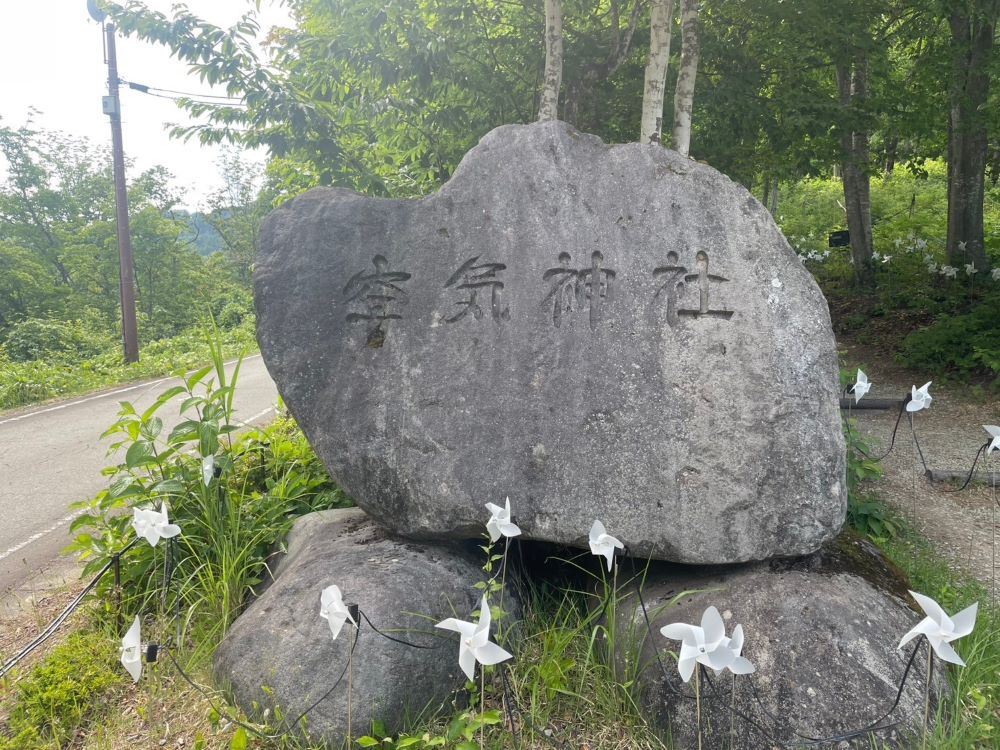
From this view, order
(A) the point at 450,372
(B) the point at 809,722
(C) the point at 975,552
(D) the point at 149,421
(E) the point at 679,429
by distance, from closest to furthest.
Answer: (B) the point at 809,722, (E) the point at 679,429, (A) the point at 450,372, (D) the point at 149,421, (C) the point at 975,552

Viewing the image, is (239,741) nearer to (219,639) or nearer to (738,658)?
(219,639)

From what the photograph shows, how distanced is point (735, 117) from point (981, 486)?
4245 mm

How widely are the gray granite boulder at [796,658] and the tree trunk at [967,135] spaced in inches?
244

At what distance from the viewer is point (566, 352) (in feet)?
9.55

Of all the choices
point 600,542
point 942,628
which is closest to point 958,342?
point 942,628

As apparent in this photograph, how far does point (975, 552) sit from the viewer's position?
12.5 feet

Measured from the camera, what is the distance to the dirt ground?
3912 millimetres

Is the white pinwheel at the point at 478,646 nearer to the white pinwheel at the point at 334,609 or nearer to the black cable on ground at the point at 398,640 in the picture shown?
the white pinwheel at the point at 334,609

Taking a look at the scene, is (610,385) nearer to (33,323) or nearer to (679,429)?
(679,429)

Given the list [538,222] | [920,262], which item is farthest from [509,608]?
[920,262]

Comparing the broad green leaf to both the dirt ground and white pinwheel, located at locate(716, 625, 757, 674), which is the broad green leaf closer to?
white pinwheel, located at locate(716, 625, 757, 674)

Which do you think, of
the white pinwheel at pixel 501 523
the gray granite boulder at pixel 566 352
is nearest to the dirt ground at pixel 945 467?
the gray granite boulder at pixel 566 352

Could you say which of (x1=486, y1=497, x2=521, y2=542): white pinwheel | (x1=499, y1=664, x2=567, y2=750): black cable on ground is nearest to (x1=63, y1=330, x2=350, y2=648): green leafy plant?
(x1=499, y1=664, x2=567, y2=750): black cable on ground

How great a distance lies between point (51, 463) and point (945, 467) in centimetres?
793
